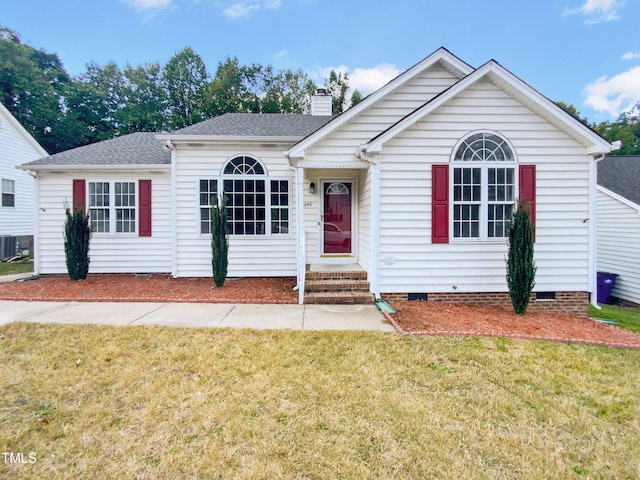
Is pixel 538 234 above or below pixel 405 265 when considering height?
above

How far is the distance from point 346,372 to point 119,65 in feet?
114

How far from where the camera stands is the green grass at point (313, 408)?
7.18 feet

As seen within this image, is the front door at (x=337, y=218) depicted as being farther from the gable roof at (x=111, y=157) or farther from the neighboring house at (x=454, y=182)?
the gable roof at (x=111, y=157)

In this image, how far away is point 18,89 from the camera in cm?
2248

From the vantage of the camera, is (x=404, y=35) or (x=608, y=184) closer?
(x=608, y=184)

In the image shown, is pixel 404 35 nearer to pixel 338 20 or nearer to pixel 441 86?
pixel 338 20

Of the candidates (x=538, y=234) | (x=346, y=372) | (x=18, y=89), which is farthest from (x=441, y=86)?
(x=18, y=89)

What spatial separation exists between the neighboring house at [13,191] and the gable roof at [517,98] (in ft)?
53.3

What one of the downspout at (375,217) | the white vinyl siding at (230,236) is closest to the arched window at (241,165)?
the white vinyl siding at (230,236)

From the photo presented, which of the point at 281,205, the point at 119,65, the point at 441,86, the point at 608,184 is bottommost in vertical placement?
the point at 281,205

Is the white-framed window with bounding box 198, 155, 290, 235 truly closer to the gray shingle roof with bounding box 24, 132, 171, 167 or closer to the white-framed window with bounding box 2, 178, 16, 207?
the gray shingle roof with bounding box 24, 132, 171, 167

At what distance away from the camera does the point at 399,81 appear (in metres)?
7.11

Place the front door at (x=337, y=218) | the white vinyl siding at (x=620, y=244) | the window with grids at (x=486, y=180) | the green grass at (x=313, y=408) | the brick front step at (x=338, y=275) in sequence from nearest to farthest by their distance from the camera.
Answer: the green grass at (x=313, y=408)
the window with grids at (x=486, y=180)
the brick front step at (x=338, y=275)
the front door at (x=337, y=218)
the white vinyl siding at (x=620, y=244)

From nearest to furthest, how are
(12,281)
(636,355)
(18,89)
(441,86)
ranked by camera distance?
(636,355) < (441,86) < (12,281) < (18,89)
